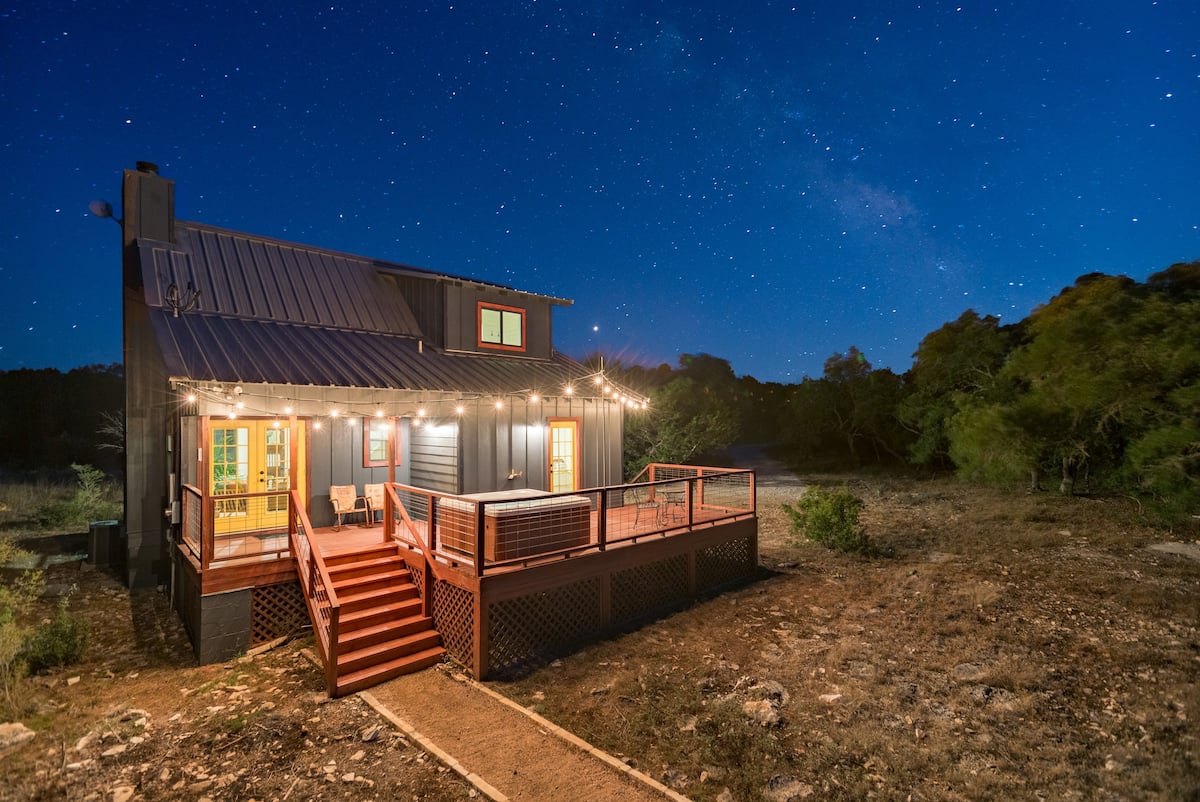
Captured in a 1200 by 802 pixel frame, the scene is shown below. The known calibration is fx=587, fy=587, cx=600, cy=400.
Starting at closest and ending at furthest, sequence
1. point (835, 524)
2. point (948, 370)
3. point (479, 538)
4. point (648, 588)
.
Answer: point (479, 538), point (648, 588), point (835, 524), point (948, 370)

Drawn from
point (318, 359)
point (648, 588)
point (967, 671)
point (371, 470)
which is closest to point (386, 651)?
point (648, 588)

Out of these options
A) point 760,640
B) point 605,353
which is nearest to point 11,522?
point 760,640

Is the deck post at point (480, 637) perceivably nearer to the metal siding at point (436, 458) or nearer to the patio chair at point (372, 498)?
the metal siding at point (436, 458)

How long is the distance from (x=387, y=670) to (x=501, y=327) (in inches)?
336

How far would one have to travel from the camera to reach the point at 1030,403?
909 centimetres

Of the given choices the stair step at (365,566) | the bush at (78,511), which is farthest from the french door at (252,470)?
the bush at (78,511)

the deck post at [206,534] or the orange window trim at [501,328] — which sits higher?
the orange window trim at [501,328]

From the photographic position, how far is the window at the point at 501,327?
523 inches

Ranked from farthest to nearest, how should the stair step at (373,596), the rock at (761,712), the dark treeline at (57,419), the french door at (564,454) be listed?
the dark treeline at (57,419)
the french door at (564,454)
the stair step at (373,596)
the rock at (761,712)

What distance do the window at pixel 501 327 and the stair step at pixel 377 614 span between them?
6833mm

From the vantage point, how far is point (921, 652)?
7004 mm

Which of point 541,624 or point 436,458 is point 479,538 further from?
point 436,458

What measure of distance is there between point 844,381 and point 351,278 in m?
30.0

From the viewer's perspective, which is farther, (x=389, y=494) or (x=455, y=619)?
(x=389, y=494)
